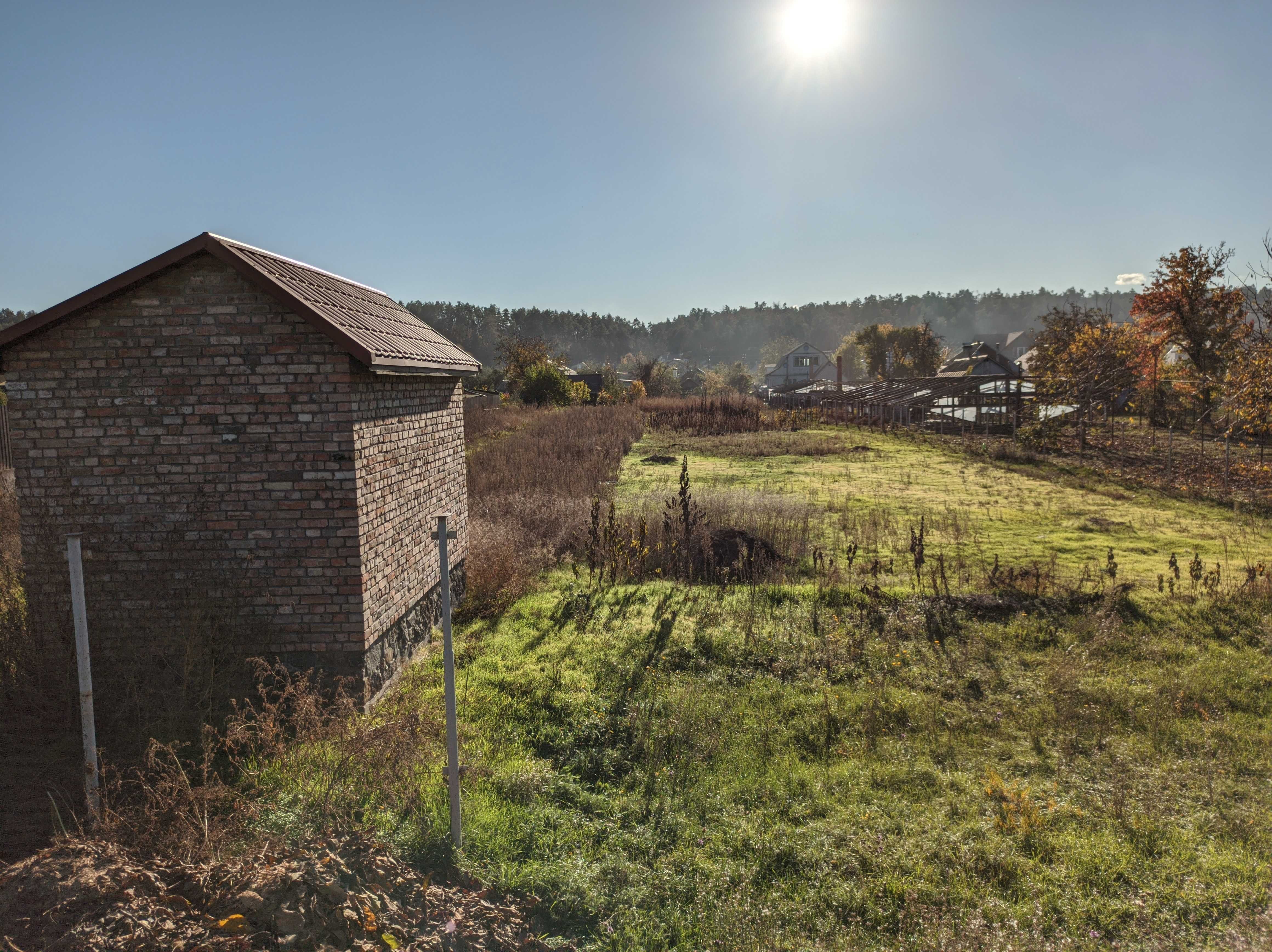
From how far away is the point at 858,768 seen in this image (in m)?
5.63

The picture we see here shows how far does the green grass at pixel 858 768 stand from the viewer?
4.11 meters

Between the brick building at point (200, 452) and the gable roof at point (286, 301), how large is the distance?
0.02 meters

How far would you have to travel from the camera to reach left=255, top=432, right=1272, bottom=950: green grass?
411cm

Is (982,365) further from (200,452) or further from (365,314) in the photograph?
(200,452)

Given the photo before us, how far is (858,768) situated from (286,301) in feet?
18.8

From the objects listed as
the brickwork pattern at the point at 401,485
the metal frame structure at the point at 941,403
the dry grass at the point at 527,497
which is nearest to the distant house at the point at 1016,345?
the metal frame structure at the point at 941,403

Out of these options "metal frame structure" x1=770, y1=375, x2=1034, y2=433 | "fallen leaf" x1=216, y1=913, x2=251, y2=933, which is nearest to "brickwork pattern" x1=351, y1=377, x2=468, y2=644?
"fallen leaf" x1=216, y1=913, x2=251, y2=933

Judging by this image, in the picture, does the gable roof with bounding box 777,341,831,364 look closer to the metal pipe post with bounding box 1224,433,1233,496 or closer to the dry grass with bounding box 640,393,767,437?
the dry grass with bounding box 640,393,767,437

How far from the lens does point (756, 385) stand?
321 ft

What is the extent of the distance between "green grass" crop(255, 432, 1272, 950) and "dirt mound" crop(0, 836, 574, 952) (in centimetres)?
42

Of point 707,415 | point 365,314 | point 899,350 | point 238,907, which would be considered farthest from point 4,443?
point 899,350

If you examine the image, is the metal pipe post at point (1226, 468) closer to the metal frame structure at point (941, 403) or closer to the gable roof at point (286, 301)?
the metal frame structure at point (941, 403)

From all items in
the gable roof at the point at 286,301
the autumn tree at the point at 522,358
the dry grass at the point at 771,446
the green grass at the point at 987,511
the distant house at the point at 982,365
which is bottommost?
the green grass at the point at 987,511

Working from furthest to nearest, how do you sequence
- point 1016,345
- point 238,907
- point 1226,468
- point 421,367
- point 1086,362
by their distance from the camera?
point 1016,345
point 1086,362
point 1226,468
point 421,367
point 238,907
